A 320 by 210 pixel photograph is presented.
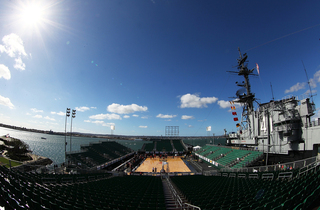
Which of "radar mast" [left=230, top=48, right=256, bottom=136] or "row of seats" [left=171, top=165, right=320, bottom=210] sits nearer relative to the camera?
"row of seats" [left=171, top=165, right=320, bottom=210]

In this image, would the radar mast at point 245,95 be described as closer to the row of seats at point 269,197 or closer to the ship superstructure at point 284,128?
the ship superstructure at point 284,128

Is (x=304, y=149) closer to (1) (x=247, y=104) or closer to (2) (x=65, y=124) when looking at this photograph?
(1) (x=247, y=104)

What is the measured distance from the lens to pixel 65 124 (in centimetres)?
2388

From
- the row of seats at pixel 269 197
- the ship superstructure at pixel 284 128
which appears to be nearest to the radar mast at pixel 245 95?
the ship superstructure at pixel 284 128

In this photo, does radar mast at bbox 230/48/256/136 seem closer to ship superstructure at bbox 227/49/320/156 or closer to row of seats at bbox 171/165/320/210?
ship superstructure at bbox 227/49/320/156

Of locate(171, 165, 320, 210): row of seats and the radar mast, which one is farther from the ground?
the radar mast

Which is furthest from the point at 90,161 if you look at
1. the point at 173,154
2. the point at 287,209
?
the point at 173,154

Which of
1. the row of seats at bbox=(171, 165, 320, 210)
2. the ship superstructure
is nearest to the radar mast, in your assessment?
the ship superstructure

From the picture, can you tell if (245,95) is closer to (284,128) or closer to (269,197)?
(284,128)

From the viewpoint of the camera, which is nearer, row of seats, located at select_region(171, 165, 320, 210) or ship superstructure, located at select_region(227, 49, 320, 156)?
row of seats, located at select_region(171, 165, 320, 210)

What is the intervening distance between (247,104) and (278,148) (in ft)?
40.4

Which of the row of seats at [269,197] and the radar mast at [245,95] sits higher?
the radar mast at [245,95]

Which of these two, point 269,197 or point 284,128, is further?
point 284,128

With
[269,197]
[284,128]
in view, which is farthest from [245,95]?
[269,197]
